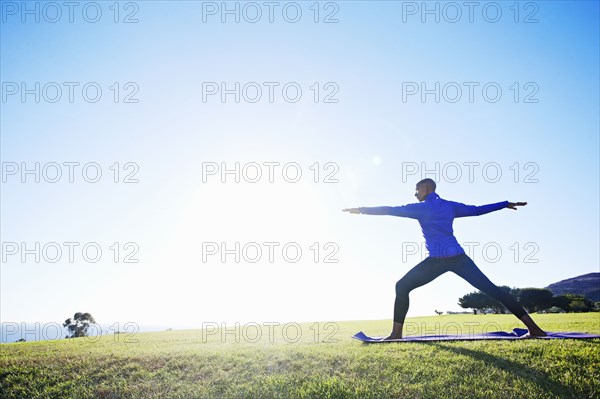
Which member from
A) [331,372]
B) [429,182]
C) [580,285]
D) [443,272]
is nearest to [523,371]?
[443,272]

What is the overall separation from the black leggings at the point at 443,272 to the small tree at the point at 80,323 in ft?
211

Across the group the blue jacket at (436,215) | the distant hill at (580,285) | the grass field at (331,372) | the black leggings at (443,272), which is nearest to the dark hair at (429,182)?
the blue jacket at (436,215)

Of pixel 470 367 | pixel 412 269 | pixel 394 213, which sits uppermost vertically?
pixel 394 213

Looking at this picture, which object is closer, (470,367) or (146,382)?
(470,367)

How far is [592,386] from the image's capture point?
6.28 m

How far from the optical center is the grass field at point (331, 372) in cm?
637

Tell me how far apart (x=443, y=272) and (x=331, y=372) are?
3.53 meters

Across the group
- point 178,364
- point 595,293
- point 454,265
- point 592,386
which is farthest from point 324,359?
point 595,293

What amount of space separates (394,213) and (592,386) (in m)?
4.74

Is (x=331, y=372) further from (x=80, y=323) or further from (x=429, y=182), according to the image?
(x=80, y=323)

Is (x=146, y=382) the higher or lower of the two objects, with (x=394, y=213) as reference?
lower

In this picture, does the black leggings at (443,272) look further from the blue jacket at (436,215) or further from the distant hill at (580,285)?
the distant hill at (580,285)

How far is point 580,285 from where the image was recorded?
135000 mm

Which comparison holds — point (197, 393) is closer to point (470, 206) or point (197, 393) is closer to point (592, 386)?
point (592, 386)
